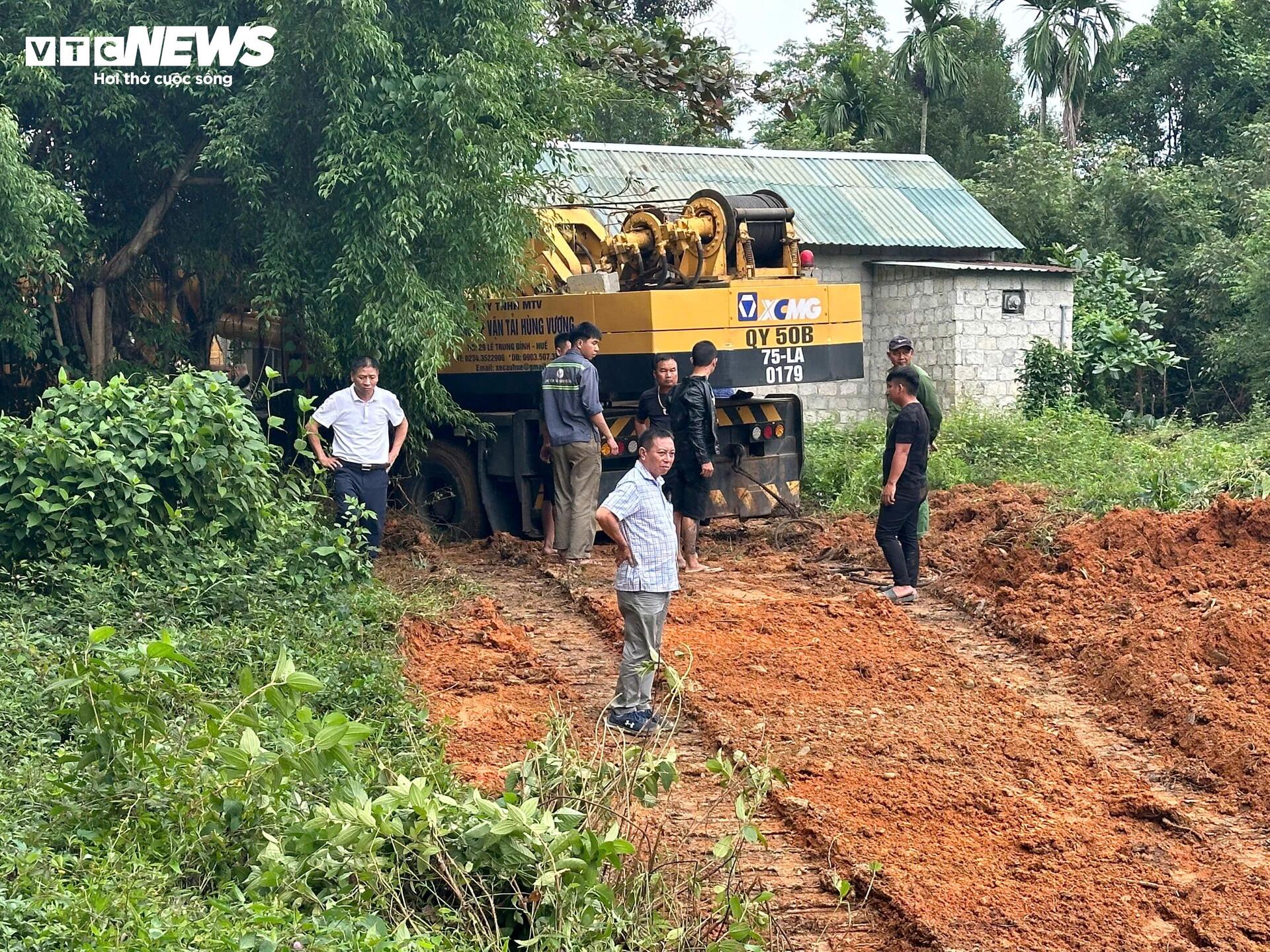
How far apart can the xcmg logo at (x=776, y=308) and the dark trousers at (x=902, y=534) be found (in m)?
2.40

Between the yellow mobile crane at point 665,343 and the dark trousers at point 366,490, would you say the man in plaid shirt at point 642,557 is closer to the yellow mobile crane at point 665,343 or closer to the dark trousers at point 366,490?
the dark trousers at point 366,490

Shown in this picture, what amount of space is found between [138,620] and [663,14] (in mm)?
27018

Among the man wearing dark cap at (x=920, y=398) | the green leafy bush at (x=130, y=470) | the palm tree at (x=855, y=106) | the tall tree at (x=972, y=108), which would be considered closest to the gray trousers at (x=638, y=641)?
the green leafy bush at (x=130, y=470)

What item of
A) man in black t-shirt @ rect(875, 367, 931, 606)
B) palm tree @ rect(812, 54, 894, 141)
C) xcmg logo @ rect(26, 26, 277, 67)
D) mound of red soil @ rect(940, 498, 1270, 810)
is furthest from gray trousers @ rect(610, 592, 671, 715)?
palm tree @ rect(812, 54, 894, 141)

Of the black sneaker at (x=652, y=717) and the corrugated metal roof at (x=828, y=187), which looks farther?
the corrugated metal roof at (x=828, y=187)

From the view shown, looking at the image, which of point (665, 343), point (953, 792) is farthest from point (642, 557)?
point (665, 343)

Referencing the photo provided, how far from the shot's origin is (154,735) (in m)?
5.33

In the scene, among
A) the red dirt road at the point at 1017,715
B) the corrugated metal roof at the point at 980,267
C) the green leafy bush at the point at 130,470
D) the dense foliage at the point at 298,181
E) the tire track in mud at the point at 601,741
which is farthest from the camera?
the corrugated metal roof at the point at 980,267

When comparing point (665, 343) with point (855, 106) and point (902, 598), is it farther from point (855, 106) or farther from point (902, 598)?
point (855, 106)

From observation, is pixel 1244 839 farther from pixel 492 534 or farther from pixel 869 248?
pixel 869 248

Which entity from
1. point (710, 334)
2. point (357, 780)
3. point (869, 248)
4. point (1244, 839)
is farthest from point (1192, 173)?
point (357, 780)

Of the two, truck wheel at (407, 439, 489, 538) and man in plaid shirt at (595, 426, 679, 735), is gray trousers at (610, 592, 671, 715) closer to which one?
man in plaid shirt at (595, 426, 679, 735)

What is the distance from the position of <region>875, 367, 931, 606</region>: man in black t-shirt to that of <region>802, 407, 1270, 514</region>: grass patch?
109 inches

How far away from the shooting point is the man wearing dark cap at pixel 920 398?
1038 cm
